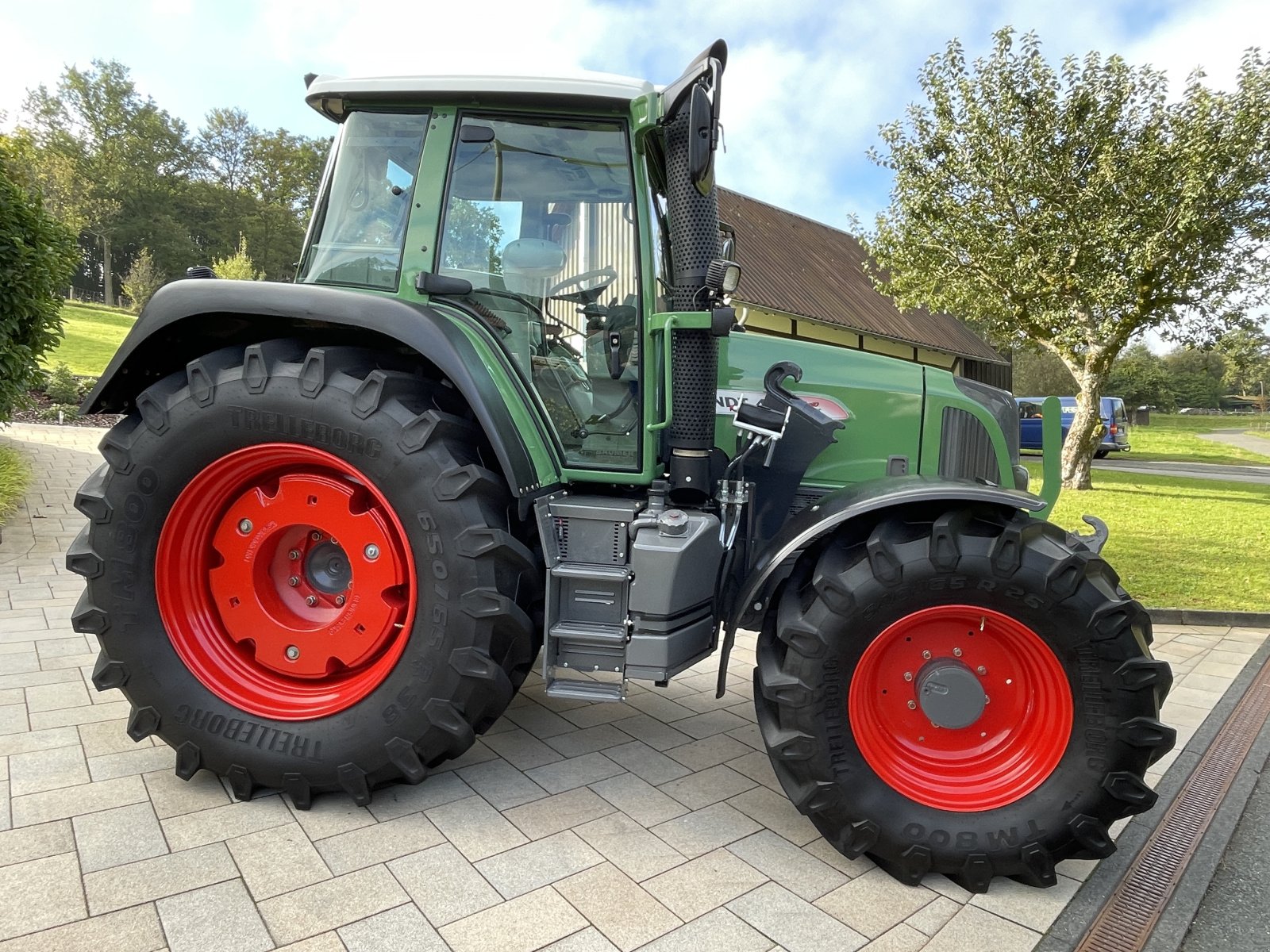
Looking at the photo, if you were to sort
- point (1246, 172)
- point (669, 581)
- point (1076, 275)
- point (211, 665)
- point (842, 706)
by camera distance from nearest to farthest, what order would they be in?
point (842, 706), point (669, 581), point (211, 665), point (1246, 172), point (1076, 275)

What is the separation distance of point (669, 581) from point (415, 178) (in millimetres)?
1677

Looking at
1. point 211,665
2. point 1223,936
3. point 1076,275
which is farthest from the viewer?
point 1076,275

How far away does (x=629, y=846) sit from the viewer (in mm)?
2445

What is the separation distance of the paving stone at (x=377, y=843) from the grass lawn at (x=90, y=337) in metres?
11.1

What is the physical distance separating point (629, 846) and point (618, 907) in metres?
0.31

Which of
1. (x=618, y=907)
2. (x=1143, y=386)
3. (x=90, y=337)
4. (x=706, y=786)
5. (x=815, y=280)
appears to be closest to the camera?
(x=618, y=907)

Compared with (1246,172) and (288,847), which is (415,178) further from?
(1246,172)

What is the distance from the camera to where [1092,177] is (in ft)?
38.6

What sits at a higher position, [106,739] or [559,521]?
[559,521]

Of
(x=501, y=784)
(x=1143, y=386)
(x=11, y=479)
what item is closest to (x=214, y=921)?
(x=501, y=784)

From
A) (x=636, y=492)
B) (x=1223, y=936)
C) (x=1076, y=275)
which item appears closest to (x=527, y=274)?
(x=636, y=492)

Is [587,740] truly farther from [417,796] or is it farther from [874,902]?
[874,902]

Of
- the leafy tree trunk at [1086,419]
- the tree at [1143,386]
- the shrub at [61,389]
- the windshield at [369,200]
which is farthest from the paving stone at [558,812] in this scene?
the tree at [1143,386]

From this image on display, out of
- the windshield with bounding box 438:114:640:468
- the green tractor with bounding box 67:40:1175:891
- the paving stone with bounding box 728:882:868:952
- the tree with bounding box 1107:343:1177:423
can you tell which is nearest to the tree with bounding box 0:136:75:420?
the green tractor with bounding box 67:40:1175:891
